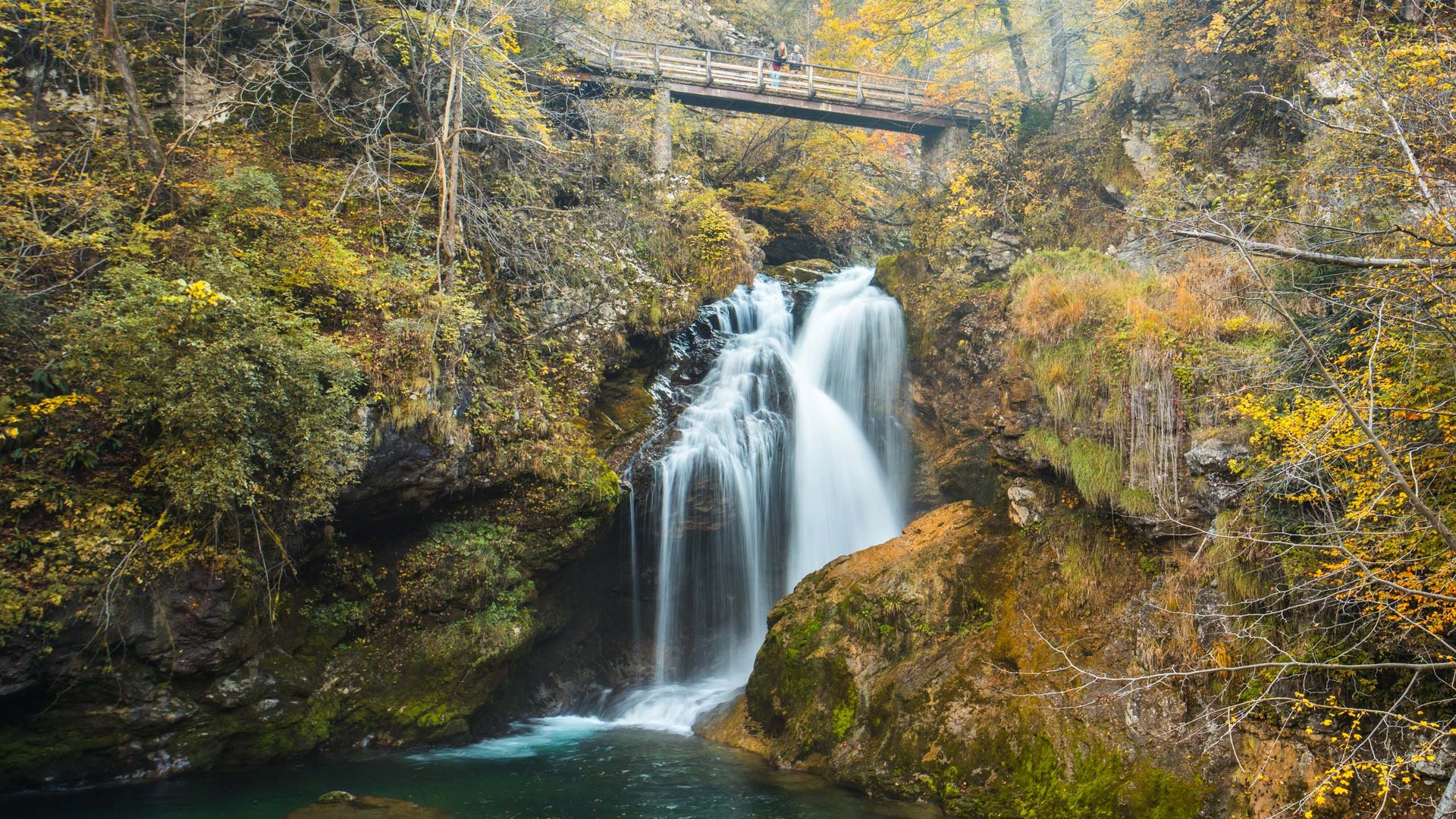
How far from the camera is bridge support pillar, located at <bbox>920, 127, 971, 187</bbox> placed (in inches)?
633

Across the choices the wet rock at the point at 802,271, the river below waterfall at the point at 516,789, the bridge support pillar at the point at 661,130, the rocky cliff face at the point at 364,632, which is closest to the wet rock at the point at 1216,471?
the river below waterfall at the point at 516,789

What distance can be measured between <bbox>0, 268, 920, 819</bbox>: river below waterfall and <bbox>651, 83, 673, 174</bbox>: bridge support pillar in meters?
3.67

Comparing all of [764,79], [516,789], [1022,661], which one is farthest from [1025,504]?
[764,79]

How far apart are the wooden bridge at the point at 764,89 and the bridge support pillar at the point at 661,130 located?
0.29 feet

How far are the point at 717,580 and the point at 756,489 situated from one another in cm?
A: 173

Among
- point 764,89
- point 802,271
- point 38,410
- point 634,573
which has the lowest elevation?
point 634,573

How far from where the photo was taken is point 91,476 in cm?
720

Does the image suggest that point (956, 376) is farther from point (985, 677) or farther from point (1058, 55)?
point (1058, 55)

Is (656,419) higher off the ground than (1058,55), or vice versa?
(1058,55)

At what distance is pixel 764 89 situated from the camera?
17047 millimetres

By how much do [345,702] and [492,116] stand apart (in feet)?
32.5

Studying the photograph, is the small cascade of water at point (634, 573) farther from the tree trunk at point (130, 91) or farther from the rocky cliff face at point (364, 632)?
the tree trunk at point (130, 91)

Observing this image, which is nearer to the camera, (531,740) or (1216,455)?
(1216,455)

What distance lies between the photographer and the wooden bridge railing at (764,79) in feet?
53.3
